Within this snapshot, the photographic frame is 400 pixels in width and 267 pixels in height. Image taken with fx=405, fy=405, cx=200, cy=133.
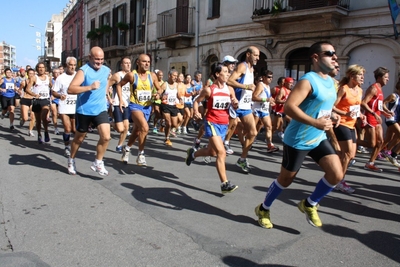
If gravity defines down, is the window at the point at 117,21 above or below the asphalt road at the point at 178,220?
above

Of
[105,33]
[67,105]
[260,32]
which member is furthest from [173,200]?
[105,33]

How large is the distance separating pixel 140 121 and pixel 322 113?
3.87 m

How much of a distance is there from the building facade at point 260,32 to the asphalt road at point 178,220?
25.0 feet

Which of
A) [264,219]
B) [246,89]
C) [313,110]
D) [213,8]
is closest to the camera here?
[313,110]

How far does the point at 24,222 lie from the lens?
162 inches

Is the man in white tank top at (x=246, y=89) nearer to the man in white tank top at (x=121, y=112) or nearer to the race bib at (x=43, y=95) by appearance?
the man in white tank top at (x=121, y=112)

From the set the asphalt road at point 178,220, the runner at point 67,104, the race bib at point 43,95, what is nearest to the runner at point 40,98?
the race bib at point 43,95

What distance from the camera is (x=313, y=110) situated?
372cm

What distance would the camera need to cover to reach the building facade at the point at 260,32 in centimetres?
1326

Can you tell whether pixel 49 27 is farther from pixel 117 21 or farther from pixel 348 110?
pixel 348 110

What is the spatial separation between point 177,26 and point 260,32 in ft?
20.0

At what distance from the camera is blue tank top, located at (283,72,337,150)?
3.66m

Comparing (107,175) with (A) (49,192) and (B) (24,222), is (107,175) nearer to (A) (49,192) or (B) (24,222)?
(A) (49,192)

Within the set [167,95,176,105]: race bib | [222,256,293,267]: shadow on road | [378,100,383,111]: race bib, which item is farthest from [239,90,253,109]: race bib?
[167,95,176,105]: race bib
